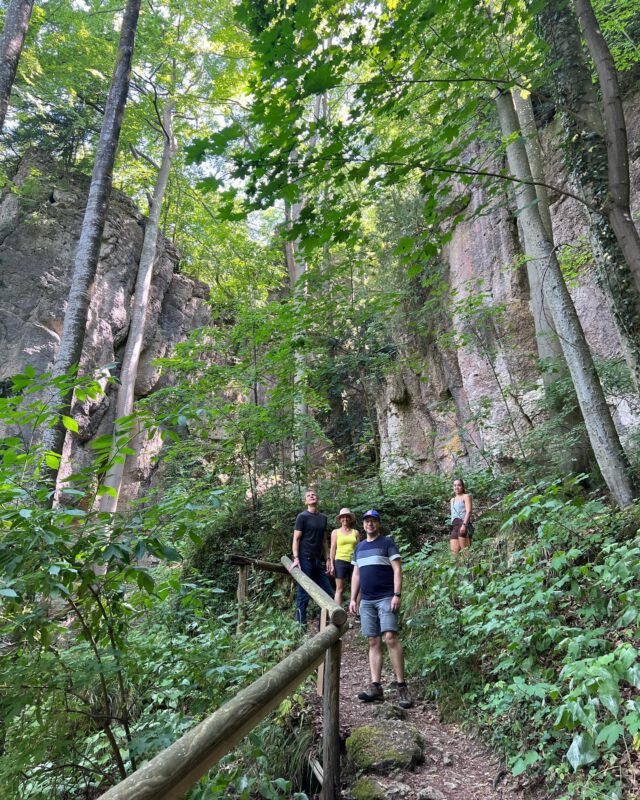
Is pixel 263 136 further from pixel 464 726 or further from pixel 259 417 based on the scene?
pixel 259 417

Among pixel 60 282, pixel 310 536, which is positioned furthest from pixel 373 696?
pixel 60 282

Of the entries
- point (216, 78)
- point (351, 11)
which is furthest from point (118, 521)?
point (216, 78)

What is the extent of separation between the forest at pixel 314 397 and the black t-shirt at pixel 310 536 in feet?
2.35

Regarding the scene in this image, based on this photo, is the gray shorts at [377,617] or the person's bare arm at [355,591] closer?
the gray shorts at [377,617]

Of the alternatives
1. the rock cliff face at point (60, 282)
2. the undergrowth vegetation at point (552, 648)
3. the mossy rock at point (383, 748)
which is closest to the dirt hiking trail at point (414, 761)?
the mossy rock at point (383, 748)

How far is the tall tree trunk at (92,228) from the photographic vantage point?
6753mm

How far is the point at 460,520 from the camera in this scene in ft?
23.3

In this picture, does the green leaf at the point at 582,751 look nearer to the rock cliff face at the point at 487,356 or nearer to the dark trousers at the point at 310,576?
the dark trousers at the point at 310,576

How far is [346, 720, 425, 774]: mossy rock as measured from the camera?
332 cm

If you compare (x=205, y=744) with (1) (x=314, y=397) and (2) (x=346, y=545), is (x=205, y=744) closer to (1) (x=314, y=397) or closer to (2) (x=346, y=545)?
(2) (x=346, y=545)

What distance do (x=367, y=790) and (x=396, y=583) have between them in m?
1.82

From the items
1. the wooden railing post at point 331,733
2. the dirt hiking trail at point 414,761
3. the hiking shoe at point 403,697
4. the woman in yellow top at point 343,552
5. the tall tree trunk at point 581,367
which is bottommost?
the dirt hiking trail at point 414,761

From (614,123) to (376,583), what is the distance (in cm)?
442

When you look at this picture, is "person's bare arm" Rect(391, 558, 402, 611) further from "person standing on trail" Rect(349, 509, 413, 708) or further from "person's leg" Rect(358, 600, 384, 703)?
"person's leg" Rect(358, 600, 384, 703)
